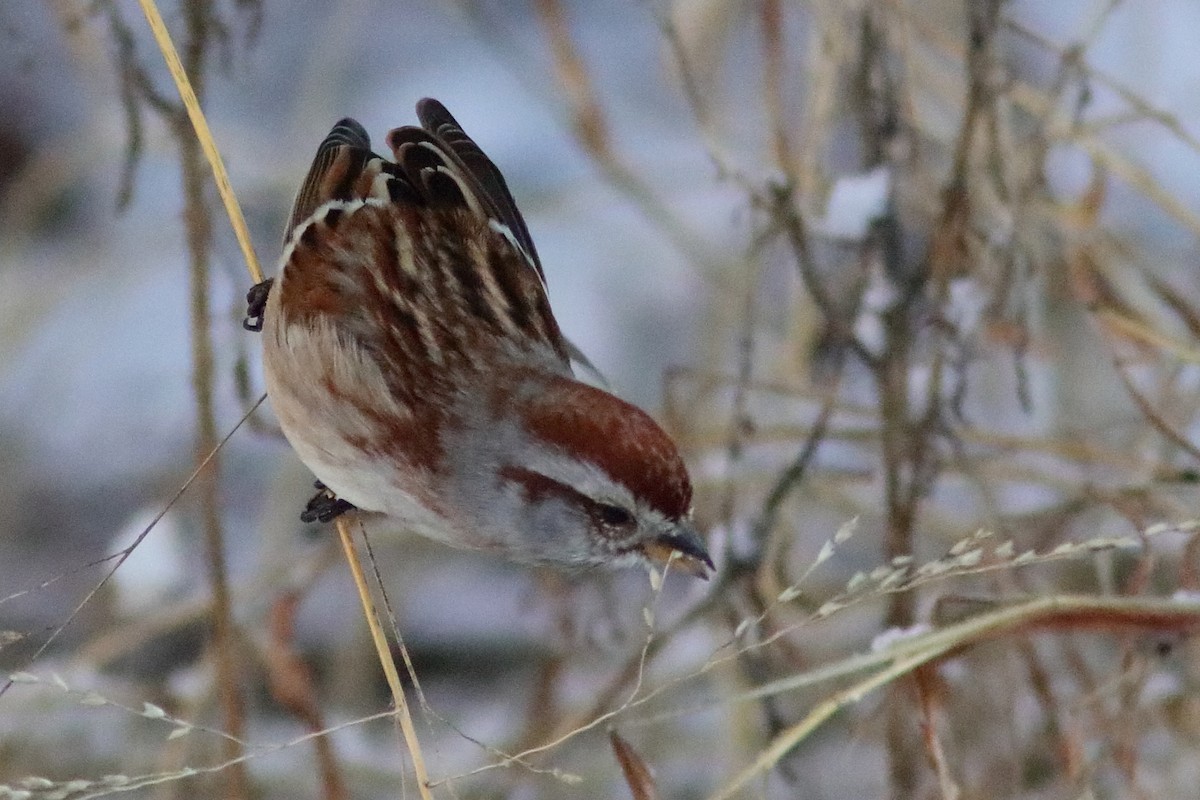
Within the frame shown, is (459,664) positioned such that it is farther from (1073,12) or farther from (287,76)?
(1073,12)

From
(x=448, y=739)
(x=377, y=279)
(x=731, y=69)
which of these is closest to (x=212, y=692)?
(x=377, y=279)

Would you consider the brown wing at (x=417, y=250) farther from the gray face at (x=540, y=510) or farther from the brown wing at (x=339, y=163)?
the gray face at (x=540, y=510)

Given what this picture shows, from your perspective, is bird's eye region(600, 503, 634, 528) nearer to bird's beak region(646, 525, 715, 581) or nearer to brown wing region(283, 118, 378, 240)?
bird's beak region(646, 525, 715, 581)

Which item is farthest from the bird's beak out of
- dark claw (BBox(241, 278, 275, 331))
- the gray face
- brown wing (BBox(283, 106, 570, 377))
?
dark claw (BBox(241, 278, 275, 331))

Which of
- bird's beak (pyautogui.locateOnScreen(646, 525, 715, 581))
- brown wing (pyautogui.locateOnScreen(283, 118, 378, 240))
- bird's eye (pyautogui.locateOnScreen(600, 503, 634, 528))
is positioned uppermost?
brown wing (pyautogui.locateOnScreen(283, 118, 378, 240))

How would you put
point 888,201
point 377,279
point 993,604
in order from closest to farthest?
point 993,604, point 377,279, point 888,201

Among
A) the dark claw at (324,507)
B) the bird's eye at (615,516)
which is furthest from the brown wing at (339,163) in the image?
the bird's eye at (615,516)

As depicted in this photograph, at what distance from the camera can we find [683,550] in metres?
1.42

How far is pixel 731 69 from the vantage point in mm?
3668

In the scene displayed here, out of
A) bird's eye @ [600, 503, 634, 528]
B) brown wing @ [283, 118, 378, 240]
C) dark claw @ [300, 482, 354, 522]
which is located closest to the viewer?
bird's eye @ [600, 503, 634, 528]

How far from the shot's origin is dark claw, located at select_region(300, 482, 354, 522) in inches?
61.4

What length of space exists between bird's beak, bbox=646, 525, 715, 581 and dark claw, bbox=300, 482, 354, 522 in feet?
1.26

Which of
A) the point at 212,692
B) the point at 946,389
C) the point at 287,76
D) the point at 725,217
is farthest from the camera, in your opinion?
the point at 287,76

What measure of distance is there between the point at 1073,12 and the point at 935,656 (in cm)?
311
